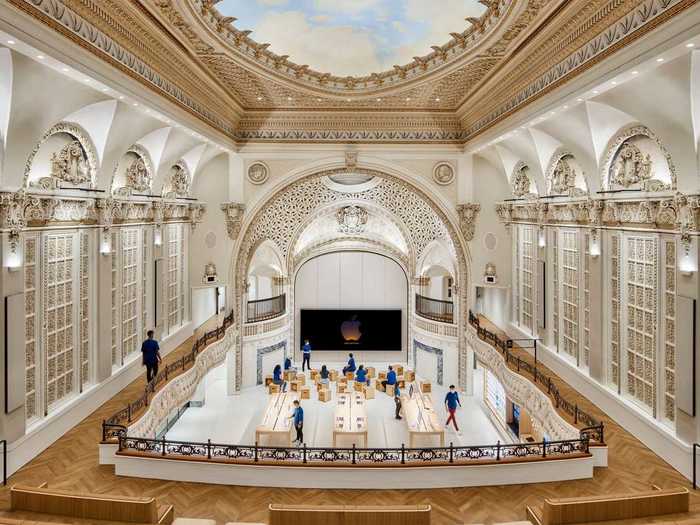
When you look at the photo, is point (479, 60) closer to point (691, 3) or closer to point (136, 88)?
point (691, 3)

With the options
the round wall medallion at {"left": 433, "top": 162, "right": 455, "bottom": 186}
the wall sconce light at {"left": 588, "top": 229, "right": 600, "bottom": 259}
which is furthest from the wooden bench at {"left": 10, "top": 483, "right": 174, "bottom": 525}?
the round wall medallion at {"left": 433, "top": 162, "right": 455, "bottom": 186}

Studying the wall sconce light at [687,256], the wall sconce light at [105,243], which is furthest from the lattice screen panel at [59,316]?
the wall sconce light at [687,256]

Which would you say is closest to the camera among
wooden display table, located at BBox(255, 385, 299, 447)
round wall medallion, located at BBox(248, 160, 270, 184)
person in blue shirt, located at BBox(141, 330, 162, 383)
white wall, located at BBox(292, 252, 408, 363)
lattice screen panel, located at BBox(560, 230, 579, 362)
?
person in blue shirt, located at BBox(141, 330, 162, 383)

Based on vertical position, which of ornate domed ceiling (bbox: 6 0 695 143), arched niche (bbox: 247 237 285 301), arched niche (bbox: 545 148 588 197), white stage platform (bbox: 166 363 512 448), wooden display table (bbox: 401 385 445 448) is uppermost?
ornate domed ceiling (bbox: 6 0 695 143)

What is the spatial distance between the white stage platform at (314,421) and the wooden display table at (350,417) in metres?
0.40

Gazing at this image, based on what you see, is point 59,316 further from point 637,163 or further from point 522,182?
point 522,182

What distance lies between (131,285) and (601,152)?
10.5m

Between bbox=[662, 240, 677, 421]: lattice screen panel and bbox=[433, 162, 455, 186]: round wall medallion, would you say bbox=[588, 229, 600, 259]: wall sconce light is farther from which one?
bbox=[433, 162, 455, 186]: round wall medallion

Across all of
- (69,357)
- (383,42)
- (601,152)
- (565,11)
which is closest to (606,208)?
(601,152)

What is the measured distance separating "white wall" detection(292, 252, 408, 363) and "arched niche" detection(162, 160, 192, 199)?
8.02m

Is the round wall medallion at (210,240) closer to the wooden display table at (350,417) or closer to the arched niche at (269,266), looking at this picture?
the arched niche at (269,266)

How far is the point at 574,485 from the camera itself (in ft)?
24.7

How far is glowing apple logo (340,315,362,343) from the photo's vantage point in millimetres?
21906

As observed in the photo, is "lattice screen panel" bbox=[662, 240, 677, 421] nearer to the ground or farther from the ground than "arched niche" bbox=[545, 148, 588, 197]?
nearer to the ground
